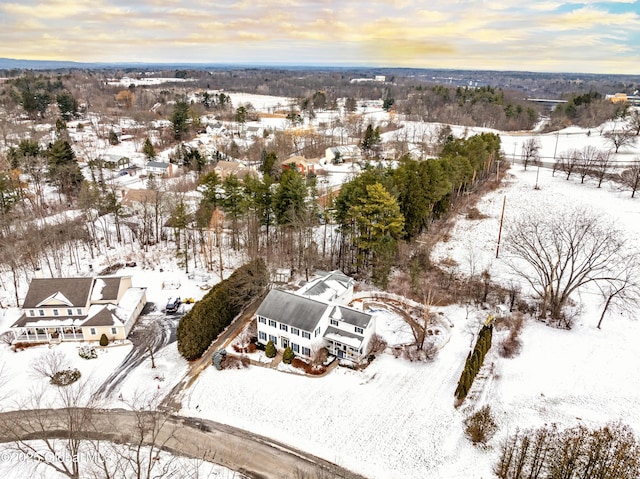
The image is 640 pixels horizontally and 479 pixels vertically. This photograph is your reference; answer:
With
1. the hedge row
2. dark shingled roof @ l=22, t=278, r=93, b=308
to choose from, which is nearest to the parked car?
the hedge row

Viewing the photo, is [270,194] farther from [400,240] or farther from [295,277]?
[400,240]

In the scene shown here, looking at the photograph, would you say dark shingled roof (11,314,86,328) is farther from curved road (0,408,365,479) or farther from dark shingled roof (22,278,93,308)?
curved road (0,408,365,479)

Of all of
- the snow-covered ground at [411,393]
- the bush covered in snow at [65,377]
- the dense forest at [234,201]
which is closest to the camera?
the snow-covered ground at [411,393]

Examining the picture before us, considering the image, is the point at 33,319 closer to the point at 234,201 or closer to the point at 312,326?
the point at 234,201

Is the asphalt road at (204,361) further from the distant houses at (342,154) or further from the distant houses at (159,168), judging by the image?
the distant houses at (342,154)

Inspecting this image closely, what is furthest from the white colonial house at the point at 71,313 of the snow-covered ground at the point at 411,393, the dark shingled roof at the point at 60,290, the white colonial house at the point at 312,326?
the white colonial house at the point at 312,326

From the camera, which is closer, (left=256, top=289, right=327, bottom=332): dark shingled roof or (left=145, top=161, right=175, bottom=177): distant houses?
(left=256, top=289, right=327, bottom=332): dark shingled roof
